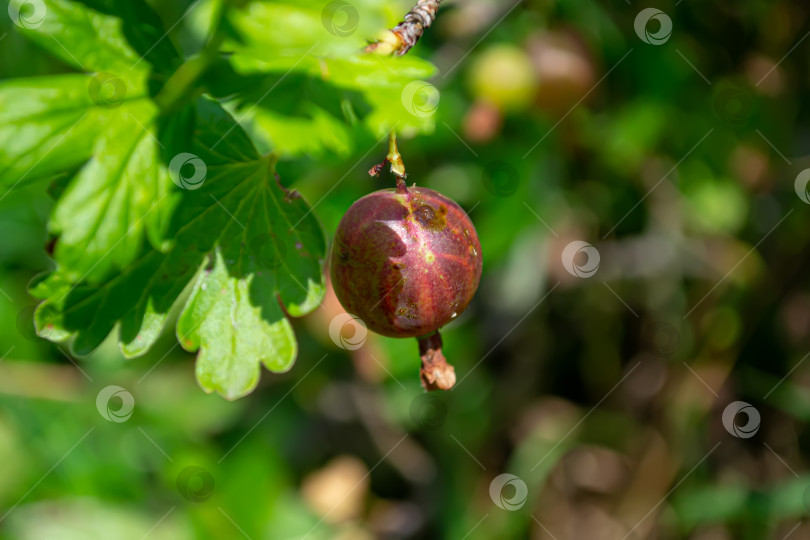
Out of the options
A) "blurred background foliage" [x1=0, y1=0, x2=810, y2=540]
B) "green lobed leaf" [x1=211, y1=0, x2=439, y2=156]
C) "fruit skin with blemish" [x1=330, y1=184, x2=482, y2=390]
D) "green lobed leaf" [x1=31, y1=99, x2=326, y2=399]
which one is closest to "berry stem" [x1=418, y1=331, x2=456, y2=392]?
"fruit skin with blemish" [x1=330, y1=184, x2=482, y2=390]

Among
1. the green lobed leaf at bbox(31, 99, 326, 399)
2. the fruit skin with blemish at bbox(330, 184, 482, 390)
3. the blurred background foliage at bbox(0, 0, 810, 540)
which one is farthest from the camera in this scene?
the blurred background foliage at bbox(0, 0, 810, 540)

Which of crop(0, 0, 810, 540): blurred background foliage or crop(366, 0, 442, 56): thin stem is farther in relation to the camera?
crop(0, 0, 810, 540): blurred background foliage

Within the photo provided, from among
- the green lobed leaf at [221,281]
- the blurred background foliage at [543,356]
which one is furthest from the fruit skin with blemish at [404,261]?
the blurred background foliage at [543,356]

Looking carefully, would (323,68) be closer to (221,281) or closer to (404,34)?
(404,34)

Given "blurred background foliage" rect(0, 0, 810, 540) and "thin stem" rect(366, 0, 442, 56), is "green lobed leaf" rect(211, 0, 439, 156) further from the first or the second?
"blurred background foliage" rect(0, 0, 810, 540)

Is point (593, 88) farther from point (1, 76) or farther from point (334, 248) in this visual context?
Answer: point (1, 76)
